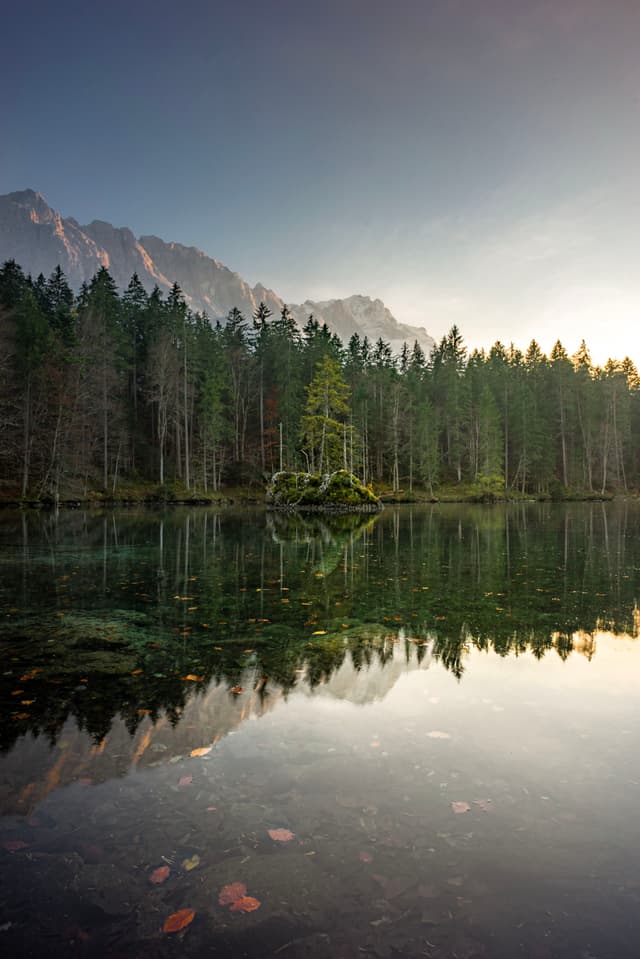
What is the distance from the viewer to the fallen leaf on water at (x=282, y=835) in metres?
2.93

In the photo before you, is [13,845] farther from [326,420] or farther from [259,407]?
[259,407]

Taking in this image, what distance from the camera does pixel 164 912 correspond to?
2.42 m

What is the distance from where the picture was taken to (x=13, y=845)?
290 centimetres

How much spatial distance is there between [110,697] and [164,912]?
2793mm

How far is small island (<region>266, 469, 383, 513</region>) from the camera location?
3981 cm

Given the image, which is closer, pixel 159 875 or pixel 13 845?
pixel 159 875

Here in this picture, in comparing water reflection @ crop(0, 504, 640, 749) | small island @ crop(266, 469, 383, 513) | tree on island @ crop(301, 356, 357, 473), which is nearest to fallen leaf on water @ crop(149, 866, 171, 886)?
water reflection @ crop(0, 504, 640, 749)

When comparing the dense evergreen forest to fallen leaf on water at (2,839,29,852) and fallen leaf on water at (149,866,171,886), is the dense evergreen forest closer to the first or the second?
fallen leaf on water at (2,839,29,852)

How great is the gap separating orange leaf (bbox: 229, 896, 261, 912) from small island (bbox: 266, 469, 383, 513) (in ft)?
121

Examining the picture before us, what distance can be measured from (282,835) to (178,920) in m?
0.73

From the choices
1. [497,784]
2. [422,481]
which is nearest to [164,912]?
[497,784]

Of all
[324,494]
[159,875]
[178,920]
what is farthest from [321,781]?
[324,494]

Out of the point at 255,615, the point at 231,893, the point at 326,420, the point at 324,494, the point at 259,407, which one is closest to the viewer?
the point at 231,893

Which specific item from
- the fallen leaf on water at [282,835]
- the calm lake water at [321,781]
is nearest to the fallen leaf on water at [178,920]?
the calm lake water at [321,781]
